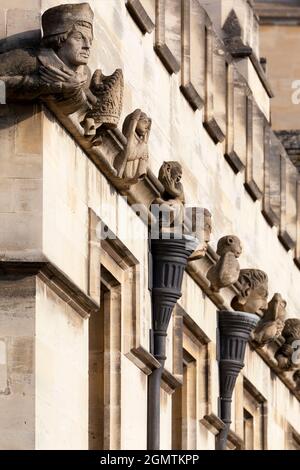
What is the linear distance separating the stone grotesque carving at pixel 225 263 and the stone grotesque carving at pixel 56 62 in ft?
27.2

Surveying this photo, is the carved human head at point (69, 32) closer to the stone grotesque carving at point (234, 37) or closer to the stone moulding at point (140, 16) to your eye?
the stone moulding at point (140, 16)

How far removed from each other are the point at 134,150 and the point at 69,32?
2804 mm

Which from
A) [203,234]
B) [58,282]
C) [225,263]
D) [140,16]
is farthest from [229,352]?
[58,282]

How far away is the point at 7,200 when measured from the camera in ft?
105

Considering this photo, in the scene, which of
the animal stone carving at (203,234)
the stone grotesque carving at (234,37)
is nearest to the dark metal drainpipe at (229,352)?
the animal stone carving at (203,234)

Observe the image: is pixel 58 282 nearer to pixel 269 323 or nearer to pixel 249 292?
pixel 249 292

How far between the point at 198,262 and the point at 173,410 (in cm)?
189

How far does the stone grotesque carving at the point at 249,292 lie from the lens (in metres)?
42.5

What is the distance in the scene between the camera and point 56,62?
32.1 meters

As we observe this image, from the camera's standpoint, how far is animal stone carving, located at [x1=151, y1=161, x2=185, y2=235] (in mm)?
37062

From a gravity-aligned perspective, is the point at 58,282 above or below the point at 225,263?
below

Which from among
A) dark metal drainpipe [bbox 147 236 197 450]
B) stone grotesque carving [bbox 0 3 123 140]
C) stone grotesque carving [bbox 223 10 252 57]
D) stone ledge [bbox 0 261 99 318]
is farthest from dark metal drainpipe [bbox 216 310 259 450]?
stone grotesque carving [bbox 0 3 123 140]

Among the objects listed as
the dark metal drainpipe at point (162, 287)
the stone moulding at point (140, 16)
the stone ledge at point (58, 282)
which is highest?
the stone moulding at point (140, 16)

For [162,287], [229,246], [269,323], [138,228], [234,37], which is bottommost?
[162,287]
